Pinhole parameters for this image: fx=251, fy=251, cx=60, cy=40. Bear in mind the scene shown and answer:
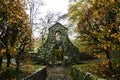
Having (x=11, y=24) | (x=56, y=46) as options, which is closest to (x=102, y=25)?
(x=11, y=24)

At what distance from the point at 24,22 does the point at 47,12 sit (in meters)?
33.7

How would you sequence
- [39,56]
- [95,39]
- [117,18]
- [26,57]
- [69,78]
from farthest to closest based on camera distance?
[39,56] < [69,78] < [26,57] < [95,39] < [117,18]

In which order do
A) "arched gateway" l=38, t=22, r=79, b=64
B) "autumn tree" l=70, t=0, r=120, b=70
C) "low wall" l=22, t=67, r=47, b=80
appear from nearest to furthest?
"autumn tree" l=70, t=0, r=120, b=70 < "low wall" l=22, t=67, r=47, b=80 < "arched gateway" l=38, t=22, r=79, b=64

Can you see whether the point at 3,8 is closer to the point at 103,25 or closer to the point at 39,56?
the point at 103,25

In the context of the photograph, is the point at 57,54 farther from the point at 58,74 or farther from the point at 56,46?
the point at 58,74

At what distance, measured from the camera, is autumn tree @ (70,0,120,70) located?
11.9m

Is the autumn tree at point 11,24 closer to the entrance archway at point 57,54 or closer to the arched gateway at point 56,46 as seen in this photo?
the arched gateway at point 56,46

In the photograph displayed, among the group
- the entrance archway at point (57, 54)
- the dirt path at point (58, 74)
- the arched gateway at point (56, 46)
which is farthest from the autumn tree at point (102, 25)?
the entrance archway at point (57, 54)

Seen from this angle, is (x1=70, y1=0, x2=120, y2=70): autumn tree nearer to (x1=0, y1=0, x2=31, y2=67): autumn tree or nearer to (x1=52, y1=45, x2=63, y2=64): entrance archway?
(x1=0, y1=0, x2=31, y2=67): autumn tree

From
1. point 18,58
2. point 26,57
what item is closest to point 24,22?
point 18,58

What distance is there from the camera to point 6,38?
11344 mm

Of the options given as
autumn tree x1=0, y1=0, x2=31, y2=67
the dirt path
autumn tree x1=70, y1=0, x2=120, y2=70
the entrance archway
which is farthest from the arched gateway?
autumn tree x1=0, y1=0, x2=31, y2=67

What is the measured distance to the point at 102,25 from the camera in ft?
42.8

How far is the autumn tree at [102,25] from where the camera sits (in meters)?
11.9
